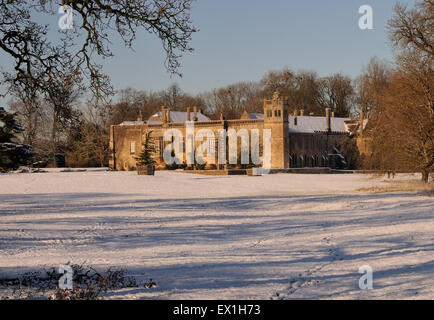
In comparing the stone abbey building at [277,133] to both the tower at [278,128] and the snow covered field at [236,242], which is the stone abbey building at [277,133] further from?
the snow covered field at [236,242]

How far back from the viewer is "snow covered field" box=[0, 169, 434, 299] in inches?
328

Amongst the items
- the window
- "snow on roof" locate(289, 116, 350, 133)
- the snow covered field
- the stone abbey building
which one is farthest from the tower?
the snow covered field

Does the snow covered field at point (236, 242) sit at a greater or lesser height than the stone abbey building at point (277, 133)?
lesser

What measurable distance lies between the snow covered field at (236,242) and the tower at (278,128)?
98.7ft

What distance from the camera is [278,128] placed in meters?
52.3

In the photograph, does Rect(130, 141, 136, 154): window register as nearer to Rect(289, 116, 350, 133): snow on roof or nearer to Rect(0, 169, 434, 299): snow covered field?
Rect(289, 116, 350, 133): snow on roof

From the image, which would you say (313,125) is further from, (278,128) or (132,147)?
(132,147)

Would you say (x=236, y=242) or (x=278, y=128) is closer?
(x=236, y=242)

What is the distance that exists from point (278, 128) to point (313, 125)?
277 inches

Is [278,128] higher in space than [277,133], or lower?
higher

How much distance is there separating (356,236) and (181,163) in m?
45.2

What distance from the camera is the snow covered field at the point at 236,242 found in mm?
8328

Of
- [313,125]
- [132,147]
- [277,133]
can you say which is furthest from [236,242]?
[132,147]

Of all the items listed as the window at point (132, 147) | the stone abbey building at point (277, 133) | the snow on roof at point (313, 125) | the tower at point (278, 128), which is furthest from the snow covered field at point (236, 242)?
the window at point (132, 147)
